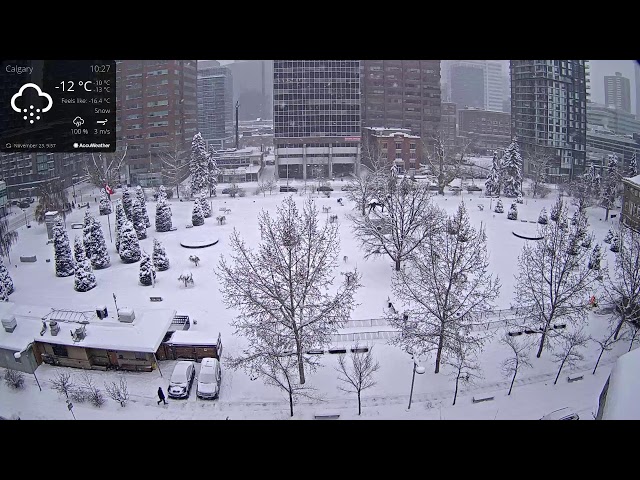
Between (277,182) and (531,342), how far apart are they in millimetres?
15484

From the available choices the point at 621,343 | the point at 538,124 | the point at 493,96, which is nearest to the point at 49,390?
the point at 621,343

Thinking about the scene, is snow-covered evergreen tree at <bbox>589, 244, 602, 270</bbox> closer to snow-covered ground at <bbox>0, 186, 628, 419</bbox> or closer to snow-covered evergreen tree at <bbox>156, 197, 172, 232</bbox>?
snow-covered ground at <bbox>0, 186, 628, 419</bbox>

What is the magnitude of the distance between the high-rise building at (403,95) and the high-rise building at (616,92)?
10.8 m

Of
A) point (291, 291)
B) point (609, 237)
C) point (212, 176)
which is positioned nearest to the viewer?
point (291, 291)

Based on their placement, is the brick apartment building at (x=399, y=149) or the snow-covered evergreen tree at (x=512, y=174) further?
the brick apartment building at (x=399, y=149)

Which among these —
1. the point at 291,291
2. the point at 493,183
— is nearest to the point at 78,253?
the point at 291,291

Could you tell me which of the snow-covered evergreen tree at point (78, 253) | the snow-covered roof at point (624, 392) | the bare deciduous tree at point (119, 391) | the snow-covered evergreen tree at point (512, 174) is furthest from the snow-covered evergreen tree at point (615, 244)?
the snow-covered evergreen tree at point (78, 253)

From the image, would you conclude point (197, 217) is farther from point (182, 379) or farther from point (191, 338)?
point (182, 379)

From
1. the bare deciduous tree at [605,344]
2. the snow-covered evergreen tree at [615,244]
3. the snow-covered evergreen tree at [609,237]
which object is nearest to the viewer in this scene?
the bare deciduous tree at [605,344]

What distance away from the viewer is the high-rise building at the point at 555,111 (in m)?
19.1

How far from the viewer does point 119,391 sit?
6082mm

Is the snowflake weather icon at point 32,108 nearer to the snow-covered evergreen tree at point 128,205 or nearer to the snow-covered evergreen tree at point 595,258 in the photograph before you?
the snow-covered evergreen tree at point 128,205

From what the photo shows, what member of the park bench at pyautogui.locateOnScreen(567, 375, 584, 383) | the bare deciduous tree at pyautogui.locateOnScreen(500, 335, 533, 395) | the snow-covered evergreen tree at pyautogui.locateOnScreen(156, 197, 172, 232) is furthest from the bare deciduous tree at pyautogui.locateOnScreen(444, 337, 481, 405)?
the snow-covered evergreen tree at pyautogui.locateOnScreen(156, 197, 172, 232)

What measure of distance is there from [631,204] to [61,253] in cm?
1400
